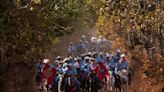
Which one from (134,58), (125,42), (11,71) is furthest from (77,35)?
(11,71)

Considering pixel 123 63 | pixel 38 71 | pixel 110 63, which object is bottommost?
pixel 38 71

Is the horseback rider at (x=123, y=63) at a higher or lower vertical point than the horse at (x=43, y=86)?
higher

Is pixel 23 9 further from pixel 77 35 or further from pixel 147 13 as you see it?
pixel 77 35

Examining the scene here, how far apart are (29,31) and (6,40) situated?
0.88 m

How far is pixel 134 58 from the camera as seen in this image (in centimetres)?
2112

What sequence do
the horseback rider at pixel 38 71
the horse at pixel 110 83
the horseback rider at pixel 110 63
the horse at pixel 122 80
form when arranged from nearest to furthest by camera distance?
the horseback rider at pixel 38 71
the horse at pixel 122 80
the horse at pixel 110 83
the horseback rider at pixel 110 63

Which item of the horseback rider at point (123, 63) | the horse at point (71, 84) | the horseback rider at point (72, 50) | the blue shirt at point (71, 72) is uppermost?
the horseback rider at point (72, 50)

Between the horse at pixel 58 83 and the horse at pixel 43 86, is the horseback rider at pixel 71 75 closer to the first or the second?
the horse at pixel 58 83

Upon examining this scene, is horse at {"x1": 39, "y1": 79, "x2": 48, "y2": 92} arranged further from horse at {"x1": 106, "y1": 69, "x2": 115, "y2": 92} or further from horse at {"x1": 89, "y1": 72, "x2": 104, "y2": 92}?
horse at {"x1": 106, "y1": 69, "x2": 115, "y2": 92}

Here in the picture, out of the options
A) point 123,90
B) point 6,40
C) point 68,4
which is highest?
point 68,4

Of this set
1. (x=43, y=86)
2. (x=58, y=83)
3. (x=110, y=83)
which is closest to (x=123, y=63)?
(x=110, y=83)

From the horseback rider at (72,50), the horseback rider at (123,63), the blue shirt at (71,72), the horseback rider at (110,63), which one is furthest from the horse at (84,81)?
the horseback rider at (72,50)

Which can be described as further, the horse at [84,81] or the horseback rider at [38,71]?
the horseback rider at [38,71]

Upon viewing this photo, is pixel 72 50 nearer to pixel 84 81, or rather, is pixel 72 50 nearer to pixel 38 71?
pixel 38 71
